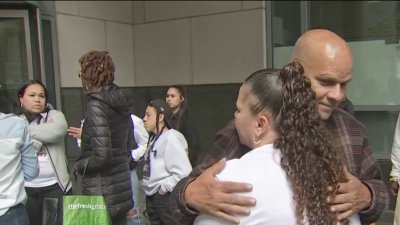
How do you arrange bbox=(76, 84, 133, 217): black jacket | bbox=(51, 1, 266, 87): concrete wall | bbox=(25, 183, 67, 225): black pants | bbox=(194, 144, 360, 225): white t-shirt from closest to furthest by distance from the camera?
bbox=(194, 144, 360, 225): white t-shirt < bbox=(76, 84, 133, 217): black jacket < bbox=(25, 183, 67, 225): black pants < bbox=(51, 1, 266, 87): concrete wall

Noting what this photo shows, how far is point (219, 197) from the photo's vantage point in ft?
4.58

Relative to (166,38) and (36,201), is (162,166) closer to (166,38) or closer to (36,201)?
(36,201)

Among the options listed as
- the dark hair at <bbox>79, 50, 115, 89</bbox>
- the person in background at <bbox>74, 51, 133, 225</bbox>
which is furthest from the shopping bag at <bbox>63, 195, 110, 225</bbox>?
the dark hair at <bbox>79, 50, 115, 89</bbox>

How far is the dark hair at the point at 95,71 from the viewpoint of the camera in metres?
3.69

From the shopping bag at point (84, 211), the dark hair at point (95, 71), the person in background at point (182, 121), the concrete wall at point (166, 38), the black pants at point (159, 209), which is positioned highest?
the concrete wall at point (166, 38)

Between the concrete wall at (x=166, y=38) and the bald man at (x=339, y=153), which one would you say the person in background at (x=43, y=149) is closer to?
the bald man at (x=339, y=153)

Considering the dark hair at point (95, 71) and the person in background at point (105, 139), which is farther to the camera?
the dark hair at point (95, 71)

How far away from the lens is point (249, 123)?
1.43 m

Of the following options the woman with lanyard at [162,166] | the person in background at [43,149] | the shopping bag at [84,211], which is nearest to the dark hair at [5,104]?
the person in background at [43,149]

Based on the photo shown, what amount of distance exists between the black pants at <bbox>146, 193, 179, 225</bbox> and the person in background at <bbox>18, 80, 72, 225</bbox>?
75 centimetres

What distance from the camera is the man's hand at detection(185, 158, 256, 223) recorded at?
1.35m

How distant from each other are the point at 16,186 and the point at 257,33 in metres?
5.04

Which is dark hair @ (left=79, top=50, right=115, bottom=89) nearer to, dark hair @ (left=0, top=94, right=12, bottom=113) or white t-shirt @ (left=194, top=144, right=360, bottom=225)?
white t-shirt @ (left=194, top=144, right=360, bottom=225)

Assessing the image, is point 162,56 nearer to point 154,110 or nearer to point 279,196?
point 154,110
